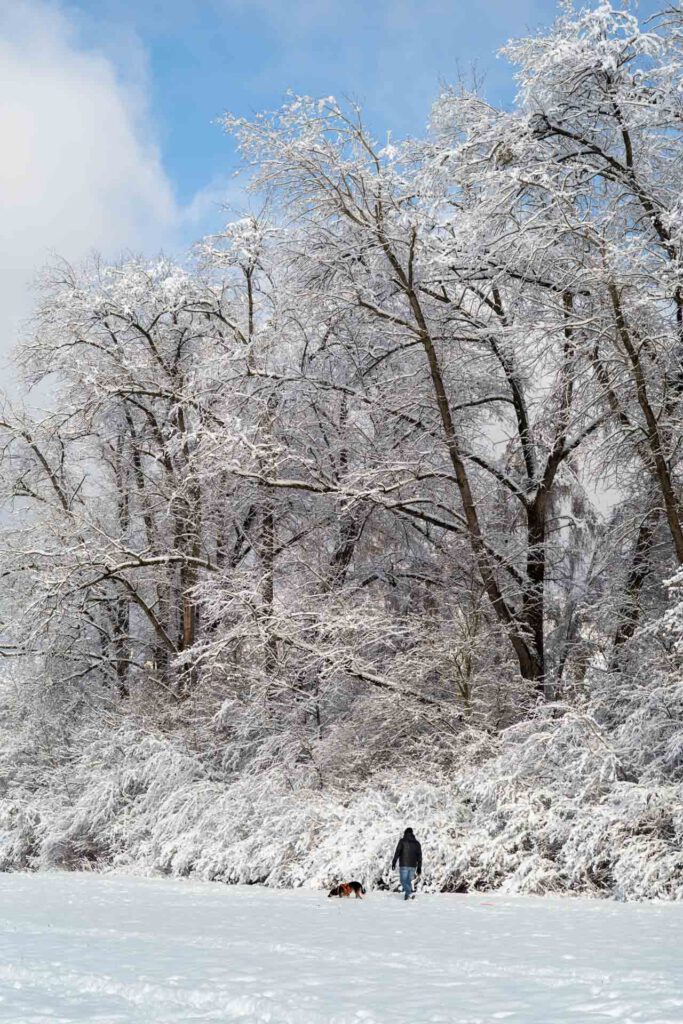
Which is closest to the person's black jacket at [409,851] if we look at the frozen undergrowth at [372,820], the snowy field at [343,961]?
the snowy field at [343,961]

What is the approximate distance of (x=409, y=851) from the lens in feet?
45.2

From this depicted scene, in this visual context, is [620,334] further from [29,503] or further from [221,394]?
[29,503]

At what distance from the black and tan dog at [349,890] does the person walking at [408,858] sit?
53cm

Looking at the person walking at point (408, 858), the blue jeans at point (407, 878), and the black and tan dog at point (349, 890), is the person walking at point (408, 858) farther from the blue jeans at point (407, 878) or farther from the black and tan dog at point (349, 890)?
the black and tan dog at point (349, 890)

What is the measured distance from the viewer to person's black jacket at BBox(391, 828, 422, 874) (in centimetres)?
1379

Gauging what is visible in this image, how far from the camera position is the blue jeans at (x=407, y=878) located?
13672 mm

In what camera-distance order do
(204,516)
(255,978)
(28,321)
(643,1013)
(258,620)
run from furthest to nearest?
(28,321)
(204,516)
(258,620)
(255,978)
(643,1013)

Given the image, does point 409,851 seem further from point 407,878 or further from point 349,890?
point 349,890

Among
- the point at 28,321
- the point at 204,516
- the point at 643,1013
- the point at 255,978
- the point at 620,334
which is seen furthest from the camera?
the point at 28,321

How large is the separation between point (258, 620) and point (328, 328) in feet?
18.0

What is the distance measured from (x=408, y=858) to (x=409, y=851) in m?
0.09

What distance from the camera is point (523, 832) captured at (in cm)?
1373

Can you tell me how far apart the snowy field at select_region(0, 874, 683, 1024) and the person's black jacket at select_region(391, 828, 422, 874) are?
1.52 ft

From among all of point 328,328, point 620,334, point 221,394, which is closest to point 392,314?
point 328,328
